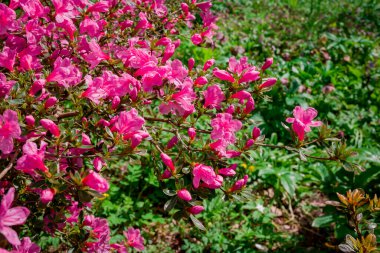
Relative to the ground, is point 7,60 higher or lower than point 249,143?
higher

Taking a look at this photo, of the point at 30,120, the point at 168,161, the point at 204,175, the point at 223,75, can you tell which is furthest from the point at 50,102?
the point at 223,75

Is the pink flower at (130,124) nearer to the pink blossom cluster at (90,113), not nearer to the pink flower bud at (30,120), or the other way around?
the pink blossom cluster at (90,113)

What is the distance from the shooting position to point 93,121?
128 centimetres

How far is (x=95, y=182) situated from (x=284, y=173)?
2119 mm

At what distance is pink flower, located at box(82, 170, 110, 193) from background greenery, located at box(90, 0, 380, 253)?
28 cm

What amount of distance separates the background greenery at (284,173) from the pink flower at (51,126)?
0.29 m

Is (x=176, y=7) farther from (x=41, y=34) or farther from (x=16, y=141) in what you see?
(x=16, y=141)

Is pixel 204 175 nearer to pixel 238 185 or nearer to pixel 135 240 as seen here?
pixel 238 185

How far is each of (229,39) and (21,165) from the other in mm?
4641

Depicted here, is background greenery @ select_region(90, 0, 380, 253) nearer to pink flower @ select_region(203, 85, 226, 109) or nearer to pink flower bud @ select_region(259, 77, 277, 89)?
pink flower bud @ select_region(259, 77, 277, 89)

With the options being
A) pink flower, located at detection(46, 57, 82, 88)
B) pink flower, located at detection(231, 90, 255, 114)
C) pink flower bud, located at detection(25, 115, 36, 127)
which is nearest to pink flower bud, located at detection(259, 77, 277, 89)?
pink flower, located at detection(231, 90, 255, 114)

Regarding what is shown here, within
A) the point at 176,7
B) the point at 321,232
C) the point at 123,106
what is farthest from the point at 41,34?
the point at 321,232

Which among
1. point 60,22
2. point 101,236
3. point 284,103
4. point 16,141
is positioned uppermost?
point 60,22

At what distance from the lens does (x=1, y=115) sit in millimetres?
1067
